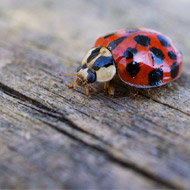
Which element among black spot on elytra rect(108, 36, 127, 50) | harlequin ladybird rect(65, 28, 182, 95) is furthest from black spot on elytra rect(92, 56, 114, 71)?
black spot on elytra rect(108, 36, 127, 50)

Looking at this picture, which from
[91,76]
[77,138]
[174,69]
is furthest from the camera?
[174,69]

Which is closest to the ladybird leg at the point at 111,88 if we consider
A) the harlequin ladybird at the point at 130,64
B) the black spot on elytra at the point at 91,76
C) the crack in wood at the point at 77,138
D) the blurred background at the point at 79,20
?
the harlequin ladybird at the point at 130,64

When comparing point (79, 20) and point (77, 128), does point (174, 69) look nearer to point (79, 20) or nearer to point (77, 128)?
point (77, 128)

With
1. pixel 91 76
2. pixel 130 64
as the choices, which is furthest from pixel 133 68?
pixel 91 76

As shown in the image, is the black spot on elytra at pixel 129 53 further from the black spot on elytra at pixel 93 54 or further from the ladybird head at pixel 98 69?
the black spot on elytra at pixel 93 54

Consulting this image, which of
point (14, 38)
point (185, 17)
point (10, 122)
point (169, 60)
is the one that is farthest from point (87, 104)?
point (185, 17)

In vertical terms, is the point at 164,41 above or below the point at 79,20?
above
